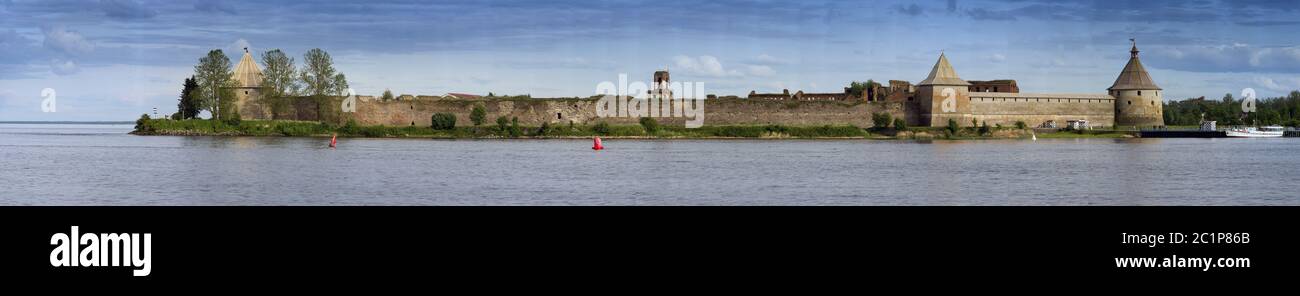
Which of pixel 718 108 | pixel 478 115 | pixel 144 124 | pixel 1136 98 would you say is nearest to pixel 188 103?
pixel 144 124

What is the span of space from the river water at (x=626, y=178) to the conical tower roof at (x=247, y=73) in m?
15.3

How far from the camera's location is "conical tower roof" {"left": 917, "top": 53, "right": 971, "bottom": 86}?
43062 mm

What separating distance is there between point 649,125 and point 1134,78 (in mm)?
18493

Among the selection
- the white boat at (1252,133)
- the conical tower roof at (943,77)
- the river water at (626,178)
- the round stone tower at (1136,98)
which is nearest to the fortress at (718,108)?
the conical tower roof at (943,77)

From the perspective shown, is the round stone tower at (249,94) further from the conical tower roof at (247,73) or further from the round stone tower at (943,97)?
the round stone tower at (943,97)

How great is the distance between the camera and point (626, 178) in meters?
18.1

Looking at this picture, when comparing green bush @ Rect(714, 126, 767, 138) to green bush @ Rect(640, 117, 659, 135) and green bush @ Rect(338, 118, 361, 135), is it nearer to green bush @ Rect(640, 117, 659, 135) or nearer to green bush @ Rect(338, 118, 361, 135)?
green bush @ Rect(640, 117, 659, 135)

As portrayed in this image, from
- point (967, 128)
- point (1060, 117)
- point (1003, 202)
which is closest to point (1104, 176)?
point (1003, 202)

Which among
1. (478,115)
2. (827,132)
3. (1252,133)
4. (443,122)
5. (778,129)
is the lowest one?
(1252,133)

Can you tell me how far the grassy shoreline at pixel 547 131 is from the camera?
133 feet

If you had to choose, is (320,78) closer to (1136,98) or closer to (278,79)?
(278,79)

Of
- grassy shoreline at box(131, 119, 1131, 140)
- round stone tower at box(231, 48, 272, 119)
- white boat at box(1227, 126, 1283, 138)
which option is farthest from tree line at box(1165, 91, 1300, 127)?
round stone tower at box(231, 48, 272, 119)

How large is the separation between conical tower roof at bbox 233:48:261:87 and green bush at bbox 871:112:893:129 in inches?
814
